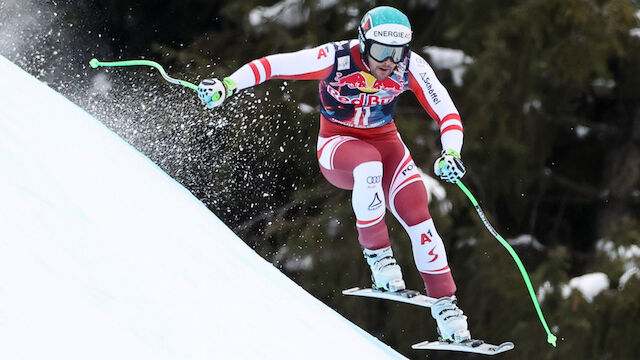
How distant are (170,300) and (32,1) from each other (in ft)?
24.2

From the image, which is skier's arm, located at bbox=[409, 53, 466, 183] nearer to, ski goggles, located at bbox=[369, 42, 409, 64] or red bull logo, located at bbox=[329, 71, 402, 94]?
red bull logo, located at bbox=[329, 71, 402, 94]

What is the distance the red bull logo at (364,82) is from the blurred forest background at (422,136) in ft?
11.2

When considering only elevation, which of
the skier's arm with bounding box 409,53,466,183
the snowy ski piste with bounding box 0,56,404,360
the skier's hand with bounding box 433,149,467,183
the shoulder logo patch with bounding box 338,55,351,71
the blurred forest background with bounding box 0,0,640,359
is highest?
the blurred forest background with bounding box 0,0,640,359

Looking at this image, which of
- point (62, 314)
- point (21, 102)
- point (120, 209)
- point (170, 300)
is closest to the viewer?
point (62, 314)

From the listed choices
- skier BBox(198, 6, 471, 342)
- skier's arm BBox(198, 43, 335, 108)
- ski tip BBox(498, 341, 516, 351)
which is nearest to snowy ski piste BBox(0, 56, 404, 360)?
skier BBox(198, 6, 471, 342)

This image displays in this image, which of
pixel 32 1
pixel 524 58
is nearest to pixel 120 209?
pixel 524 58

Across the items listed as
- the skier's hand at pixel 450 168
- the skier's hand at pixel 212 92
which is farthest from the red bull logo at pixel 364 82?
the skier's hand at pixel 212 92

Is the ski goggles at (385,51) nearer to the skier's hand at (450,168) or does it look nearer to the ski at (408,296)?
the skier's hand at (450,168)

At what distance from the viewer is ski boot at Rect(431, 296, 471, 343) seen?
561 cm

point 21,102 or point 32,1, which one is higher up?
point 32,1

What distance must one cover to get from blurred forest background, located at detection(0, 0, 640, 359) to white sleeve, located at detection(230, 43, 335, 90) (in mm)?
3394

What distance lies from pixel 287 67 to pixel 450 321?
1474 millimetres

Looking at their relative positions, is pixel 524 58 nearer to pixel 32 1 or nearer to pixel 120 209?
pixel 32 1

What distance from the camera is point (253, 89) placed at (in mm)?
9953
